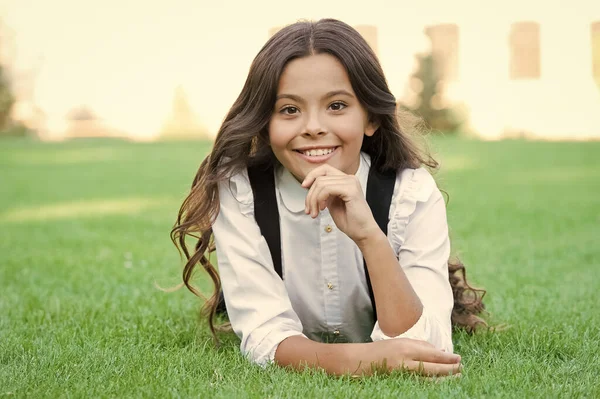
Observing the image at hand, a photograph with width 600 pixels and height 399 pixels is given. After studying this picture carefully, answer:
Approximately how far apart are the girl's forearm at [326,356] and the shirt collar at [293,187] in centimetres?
51

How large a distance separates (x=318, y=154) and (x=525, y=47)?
1923cm

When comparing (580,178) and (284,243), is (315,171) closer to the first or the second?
(284,243)

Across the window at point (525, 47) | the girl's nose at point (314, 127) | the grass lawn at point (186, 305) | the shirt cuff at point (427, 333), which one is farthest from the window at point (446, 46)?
the shirt cuff at point (427, 333)

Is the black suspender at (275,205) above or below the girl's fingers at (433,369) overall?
above

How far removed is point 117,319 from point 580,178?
28.9 feet

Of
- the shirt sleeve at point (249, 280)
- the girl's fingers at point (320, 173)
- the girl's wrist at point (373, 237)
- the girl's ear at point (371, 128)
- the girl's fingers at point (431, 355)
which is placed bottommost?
the girl's fingers at point (431, 355)

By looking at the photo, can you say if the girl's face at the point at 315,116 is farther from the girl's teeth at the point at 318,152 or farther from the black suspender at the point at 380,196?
the black suspender at the point at 380,196

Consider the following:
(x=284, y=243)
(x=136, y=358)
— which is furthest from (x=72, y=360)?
(x=284, y=243)

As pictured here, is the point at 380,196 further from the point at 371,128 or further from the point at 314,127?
the point at 314,127

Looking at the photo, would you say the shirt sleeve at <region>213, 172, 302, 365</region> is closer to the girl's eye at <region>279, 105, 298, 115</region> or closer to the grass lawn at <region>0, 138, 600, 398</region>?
the grass lawn at <region>0, 138, 600, 398</region>

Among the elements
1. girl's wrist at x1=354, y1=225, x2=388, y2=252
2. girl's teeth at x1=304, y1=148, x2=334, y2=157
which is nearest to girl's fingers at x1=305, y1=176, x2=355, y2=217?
girl's wrist at x1=354, y1=225, x2=388, y2=252

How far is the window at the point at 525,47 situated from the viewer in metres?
20.6

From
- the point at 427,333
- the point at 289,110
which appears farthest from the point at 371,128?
the point at 427,333

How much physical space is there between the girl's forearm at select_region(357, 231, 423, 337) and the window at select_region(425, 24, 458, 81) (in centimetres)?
2012
